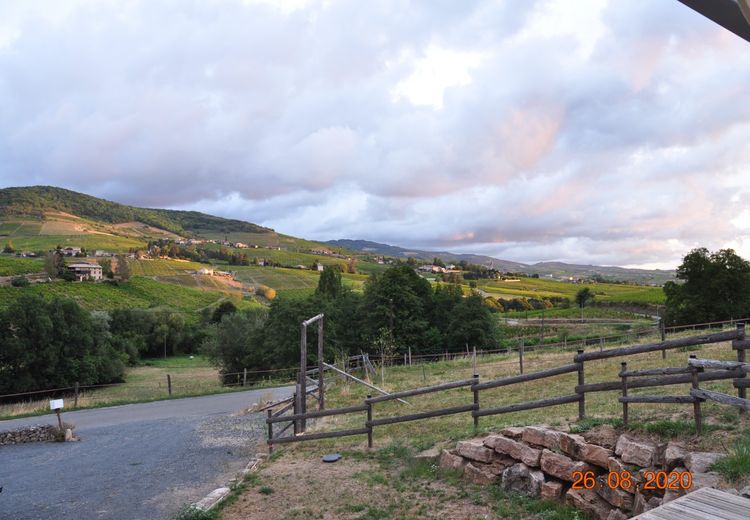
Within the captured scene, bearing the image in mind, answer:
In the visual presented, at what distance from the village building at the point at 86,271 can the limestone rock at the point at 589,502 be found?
267 ft

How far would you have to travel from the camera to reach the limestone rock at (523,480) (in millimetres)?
6289

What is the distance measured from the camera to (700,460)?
493 cm

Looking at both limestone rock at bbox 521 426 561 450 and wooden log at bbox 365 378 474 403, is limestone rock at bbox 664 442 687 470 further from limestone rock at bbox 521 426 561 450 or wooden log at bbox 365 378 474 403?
wooden log at bbox 365 378 474 403

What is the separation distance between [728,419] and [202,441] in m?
12.5

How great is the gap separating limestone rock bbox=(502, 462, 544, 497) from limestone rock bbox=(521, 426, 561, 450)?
371mm

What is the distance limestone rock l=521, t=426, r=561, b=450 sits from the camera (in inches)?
257

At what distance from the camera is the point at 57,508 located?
860 cm

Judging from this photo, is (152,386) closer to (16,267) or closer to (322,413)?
(322,413)

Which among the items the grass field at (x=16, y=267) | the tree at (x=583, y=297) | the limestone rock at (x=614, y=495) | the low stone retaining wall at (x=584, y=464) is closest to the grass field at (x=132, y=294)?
→ the grass field at (x=16, y=267)

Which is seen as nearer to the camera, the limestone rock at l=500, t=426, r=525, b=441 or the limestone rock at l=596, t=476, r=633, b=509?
the limestone rock at l=596, t=476, r=633, b=509

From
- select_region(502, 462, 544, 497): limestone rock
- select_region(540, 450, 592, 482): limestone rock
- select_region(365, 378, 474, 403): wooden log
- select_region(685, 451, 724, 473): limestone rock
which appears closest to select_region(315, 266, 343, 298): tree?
select_region(365, 378, 474, 403): wooden log

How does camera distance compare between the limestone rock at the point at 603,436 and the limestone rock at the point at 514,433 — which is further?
the limestone rock at the point at 514,433

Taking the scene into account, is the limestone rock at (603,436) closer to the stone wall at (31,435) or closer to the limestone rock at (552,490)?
the limestone rock at (552,490)

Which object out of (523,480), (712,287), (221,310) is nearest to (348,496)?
(523,480)
